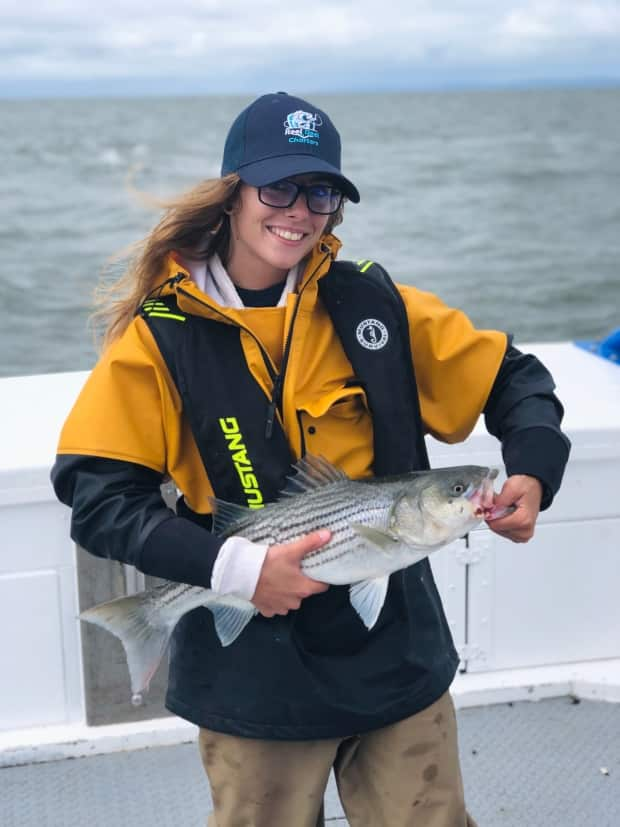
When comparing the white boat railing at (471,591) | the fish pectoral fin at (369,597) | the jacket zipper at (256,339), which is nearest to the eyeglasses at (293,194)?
the jacket zipper at (256,339)

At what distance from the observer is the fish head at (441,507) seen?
2.08m

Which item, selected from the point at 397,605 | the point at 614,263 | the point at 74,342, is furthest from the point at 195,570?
the point at 614,263

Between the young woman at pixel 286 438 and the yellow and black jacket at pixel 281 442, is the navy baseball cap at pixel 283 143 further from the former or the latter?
the yellow and black jacket at pixel 281 442

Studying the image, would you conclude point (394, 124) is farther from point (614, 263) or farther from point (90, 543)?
point (90, 543)

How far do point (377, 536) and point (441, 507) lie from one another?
13 cm

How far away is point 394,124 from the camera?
75.8 metres

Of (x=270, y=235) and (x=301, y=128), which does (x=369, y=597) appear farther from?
(x=301, y=128)

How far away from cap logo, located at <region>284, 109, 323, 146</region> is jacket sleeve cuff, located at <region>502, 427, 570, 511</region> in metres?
0.74

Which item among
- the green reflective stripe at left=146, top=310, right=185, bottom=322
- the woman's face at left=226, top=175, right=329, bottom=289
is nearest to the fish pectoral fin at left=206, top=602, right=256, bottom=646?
the green reflective stripe at left=146, top=310, right=185, bottom=322

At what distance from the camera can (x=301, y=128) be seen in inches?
89.7

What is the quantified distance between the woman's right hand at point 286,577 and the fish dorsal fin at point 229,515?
0.09 metres

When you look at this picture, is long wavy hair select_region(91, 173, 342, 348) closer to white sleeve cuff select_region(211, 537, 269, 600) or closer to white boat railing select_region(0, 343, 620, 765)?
white sleeve cuff select_region(211, 537, 269, 600)

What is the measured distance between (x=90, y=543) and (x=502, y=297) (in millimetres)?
21970

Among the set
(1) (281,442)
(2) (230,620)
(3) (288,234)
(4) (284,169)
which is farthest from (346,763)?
(4) (284,169)
